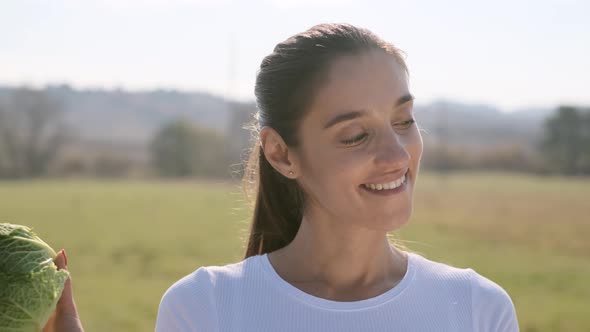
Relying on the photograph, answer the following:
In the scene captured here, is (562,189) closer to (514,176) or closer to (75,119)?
(514,176)

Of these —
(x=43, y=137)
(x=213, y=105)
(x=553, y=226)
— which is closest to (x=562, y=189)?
(x=553, y=226)

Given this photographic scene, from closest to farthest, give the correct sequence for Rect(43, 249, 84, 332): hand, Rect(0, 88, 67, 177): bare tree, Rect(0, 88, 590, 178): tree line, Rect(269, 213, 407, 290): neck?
1. Rect(43, 249, 84, 332): hand
2. Rect(269, 213, 407, 290): neck
3. Rect(0, 88, 590, 178): tree line
4. Rect(0, 88, 67, 177): bare tree

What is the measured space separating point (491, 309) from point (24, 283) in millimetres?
1476

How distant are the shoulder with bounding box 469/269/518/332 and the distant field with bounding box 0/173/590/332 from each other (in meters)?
1.26

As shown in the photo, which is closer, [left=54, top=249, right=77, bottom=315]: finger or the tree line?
[left=54, top=249, right=77, bottom=315]: finger

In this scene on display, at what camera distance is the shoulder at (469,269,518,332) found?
229 centimetres

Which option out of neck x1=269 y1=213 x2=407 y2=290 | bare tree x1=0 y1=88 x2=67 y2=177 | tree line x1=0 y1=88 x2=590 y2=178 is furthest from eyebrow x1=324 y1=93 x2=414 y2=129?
bare tree x1=0 y1=88 x2=67 y2=177

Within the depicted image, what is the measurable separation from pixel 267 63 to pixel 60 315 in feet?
3.81

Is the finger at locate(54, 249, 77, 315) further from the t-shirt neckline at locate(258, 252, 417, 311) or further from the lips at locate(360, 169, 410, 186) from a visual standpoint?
the lips at locate(360, 169, 410, 186)

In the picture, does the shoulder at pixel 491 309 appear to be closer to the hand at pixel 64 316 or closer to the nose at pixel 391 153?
the nose at pixel 391 153

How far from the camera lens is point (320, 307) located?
7.66ft

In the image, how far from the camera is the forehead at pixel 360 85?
2.31 meters

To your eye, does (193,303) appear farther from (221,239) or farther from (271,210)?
(221,239)

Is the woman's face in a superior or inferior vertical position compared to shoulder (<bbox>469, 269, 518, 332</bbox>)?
superior
